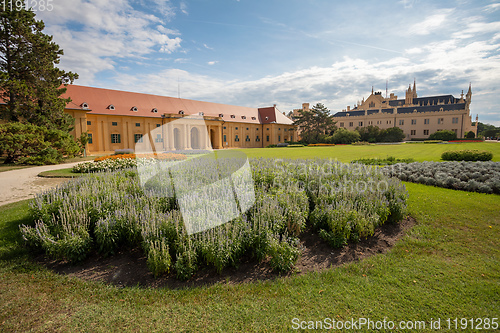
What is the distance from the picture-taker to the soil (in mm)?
3771

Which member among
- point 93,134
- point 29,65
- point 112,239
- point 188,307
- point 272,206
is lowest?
point 188,307

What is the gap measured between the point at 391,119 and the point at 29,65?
83.4 metres

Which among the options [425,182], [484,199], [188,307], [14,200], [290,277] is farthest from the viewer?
[425,182]

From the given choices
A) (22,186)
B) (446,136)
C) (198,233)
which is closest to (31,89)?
(22,186)

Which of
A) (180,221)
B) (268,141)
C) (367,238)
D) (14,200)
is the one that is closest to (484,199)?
(367,238)

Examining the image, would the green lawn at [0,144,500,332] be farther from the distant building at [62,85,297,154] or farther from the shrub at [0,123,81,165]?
the distant building at [62,85,297,154]

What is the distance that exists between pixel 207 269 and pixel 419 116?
85419mm

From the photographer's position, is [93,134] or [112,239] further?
[93,134]

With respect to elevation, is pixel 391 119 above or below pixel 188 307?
above

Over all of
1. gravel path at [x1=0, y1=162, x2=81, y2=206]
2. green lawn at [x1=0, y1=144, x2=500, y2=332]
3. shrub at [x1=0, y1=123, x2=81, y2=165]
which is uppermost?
shrub at [x1=0, y1=123, x2=81, y2=165]

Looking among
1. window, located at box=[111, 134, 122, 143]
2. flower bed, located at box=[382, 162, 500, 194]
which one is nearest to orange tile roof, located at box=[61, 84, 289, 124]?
window, located at box=[111, 134, 122, 143]

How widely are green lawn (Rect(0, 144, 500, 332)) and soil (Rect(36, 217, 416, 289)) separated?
0.61 ft

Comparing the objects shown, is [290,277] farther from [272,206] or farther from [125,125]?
[125,125]

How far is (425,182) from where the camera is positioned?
990 cm
